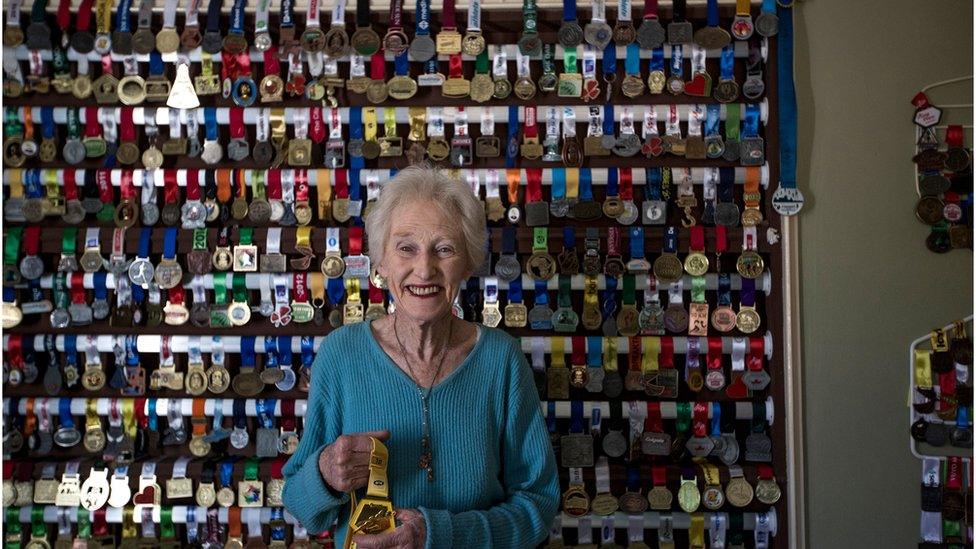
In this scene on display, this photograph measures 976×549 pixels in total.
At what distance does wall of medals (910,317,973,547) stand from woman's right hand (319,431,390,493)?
2.12m

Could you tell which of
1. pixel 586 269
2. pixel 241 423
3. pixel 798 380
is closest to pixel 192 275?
pixel 241 423

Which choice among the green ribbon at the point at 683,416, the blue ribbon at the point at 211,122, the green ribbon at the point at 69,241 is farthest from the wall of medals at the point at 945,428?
the green ribbon at the point at 69,241

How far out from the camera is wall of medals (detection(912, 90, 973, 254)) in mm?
3016

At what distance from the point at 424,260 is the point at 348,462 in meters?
0.51

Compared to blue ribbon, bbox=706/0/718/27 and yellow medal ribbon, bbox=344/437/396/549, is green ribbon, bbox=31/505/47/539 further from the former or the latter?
blue ribbon, bbox=706/0/718/27

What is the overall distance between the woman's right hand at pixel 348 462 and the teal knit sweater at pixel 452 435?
6 centimetres

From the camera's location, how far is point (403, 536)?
191 cm

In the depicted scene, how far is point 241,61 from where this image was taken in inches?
124

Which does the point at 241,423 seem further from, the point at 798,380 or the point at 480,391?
the point at 798,380

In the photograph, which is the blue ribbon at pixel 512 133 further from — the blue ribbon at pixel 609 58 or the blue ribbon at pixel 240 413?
the blue ribbon at pixel 240 413

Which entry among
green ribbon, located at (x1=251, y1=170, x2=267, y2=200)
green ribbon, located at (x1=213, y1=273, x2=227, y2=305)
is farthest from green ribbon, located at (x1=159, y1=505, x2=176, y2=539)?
green ribbon, located at (x1=251, y1=170, x2=267, y2=200)

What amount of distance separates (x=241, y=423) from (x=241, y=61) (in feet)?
4.51

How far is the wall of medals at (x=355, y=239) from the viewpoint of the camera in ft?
10.0

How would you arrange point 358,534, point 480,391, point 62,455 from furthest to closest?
1. point 62,455
2. point 480,391
3. point 358,534
